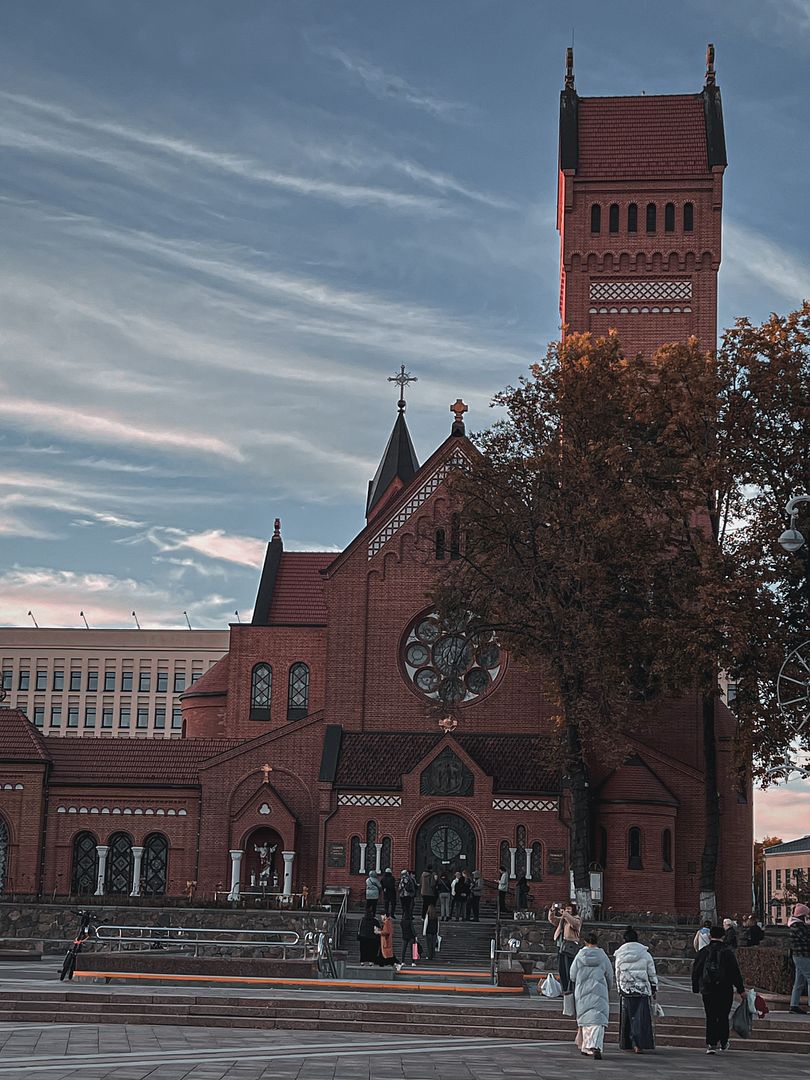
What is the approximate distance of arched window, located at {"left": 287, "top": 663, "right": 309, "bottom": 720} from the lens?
54.7m

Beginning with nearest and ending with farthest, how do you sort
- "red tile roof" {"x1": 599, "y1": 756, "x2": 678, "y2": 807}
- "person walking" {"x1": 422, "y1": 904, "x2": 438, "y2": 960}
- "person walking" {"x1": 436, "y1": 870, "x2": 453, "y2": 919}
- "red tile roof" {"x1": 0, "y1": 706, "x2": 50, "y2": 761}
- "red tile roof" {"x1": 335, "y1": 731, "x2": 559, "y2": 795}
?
"person walking" {"x1": 422, "y1": 904, "x2": 438, "y2": 960}, "person walking" {"x1": 436, "y1": 870, "x2": 453, "y2": 919}, "red tile roof" {"x1": 599, "y1": 756, "x2": 678, "y2": 807}, "red tile roof" {"x1": 335, "y1": 731, "x2": 559, "y2": 795}, "red tile roof" {"x1": 0, "y1": 706, "x2": 50, "y2": 761}

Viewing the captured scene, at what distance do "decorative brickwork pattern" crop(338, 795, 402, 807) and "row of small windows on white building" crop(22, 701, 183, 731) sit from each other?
7814 cm

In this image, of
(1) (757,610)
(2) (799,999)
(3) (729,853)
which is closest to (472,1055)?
(2) (799,999)

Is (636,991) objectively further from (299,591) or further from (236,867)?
(299,591)

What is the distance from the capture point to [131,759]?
168 feet

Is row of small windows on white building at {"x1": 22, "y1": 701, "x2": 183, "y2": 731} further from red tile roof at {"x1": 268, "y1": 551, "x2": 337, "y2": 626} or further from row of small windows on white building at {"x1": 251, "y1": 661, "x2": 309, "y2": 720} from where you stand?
row of small windows on white building at {"x1": 251, "y1": 661, "x2": 309, "y2": 720}

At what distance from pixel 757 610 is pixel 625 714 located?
15.5ft

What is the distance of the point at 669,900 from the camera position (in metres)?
46.3

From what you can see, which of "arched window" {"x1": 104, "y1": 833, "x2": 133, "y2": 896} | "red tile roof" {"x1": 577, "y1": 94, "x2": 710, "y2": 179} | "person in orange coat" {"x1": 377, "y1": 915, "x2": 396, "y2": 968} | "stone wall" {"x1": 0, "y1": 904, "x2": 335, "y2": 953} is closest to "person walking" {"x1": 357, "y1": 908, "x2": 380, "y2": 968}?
"person in orange coat" {"x1": 377, "y1": 915, "x2": 396, "y2": 968}

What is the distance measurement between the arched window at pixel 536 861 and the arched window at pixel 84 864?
14.5 meters

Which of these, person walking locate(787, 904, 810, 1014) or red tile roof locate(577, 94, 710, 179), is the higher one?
red tile roof locate(577, 94, 710, 179)

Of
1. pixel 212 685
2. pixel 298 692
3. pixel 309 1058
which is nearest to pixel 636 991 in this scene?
pixel 309 1058

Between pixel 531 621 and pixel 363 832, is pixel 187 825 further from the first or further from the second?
pixel 531 621

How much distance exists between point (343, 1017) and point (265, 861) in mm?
26529
